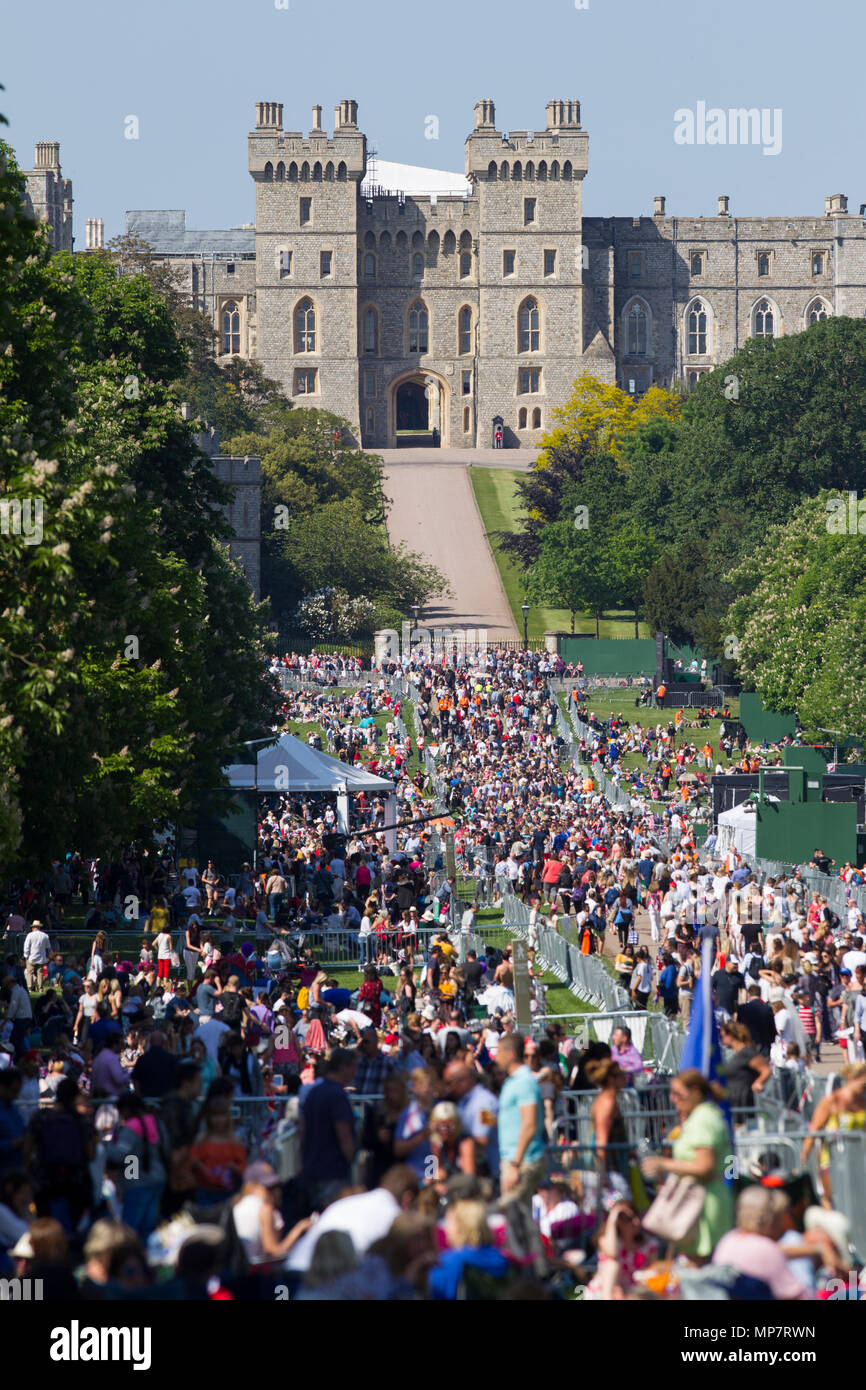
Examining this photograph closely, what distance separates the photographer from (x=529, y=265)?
11238cm

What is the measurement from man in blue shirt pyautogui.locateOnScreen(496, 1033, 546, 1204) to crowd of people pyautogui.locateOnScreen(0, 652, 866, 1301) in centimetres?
2

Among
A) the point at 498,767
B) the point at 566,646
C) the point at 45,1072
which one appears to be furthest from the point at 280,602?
the point at 45,1072

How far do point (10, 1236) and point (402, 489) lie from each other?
304 ft

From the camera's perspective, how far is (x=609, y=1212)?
9.83 m

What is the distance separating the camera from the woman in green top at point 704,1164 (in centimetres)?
910

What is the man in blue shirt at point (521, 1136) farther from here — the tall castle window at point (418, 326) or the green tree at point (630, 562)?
the tall castle window at point (418, 326)

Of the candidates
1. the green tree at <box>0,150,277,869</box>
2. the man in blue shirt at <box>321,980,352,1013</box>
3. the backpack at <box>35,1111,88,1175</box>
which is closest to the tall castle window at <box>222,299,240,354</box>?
the green tree at <box>0,150,277,869</box>

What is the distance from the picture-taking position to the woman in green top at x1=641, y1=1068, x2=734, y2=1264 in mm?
9102

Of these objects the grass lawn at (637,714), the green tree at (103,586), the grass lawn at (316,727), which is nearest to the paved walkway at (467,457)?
the grass lawn at (637,714)

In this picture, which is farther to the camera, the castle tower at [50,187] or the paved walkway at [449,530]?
the castle tower at [50,187]

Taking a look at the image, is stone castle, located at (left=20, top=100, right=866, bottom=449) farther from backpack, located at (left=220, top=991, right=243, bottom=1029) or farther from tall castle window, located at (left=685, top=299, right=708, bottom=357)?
backpack, located at (left=220, top=991, right=243, bottom=1029)

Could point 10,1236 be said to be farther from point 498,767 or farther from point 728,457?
point 728,457

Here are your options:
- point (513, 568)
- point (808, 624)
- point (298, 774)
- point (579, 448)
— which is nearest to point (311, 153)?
point (579, 448)

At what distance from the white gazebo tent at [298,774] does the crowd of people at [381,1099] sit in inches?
147
